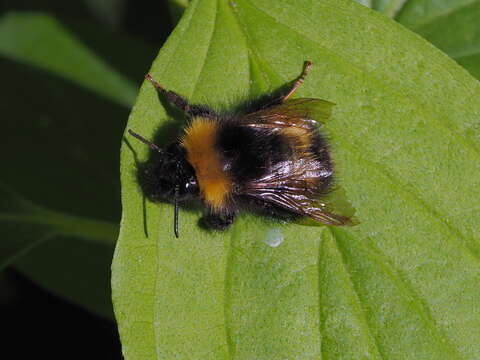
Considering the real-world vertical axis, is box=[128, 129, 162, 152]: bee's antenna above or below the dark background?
above

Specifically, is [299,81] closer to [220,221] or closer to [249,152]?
[249,152]

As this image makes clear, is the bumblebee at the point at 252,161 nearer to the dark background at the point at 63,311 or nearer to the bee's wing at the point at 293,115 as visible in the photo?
the bee's wing at the point at 293,115

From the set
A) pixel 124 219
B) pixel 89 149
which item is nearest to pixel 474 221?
pixel 124 219

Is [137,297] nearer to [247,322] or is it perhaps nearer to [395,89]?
[247,322]

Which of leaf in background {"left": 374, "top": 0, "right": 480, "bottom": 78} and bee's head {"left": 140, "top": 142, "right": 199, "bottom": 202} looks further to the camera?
leaf in background {"left": 374, "top": 0, "right": 480, "bottom": 78}

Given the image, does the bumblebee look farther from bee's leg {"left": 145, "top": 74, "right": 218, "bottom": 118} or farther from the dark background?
the dark background

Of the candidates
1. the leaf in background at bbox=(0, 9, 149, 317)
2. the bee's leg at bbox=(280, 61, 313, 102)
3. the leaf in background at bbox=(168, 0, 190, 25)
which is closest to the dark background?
the leaf in background at bbox=(0, 9, 149, 317)
